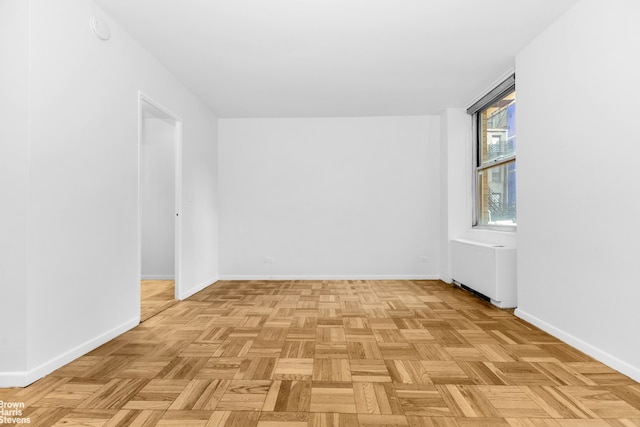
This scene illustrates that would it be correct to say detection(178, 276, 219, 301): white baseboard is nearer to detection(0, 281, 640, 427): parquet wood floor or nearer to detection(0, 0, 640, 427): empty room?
detection(0, 0, 640, 427): empty room

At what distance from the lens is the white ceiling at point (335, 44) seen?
8.18 ft

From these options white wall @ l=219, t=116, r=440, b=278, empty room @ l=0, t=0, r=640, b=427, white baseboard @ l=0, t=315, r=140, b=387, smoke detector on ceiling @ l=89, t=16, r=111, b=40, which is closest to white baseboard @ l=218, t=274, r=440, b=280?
white wall @ l=219, t=116, r=440, b=278

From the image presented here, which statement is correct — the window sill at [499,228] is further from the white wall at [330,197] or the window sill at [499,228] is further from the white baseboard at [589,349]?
the white baseboard at [589,349]

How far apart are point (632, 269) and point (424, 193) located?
127 inches

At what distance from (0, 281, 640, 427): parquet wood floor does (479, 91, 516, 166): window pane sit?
1931 millimetres

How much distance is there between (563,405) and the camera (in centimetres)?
166

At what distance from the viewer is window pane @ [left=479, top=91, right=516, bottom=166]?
12.6 ft

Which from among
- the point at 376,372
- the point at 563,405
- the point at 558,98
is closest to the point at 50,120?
the point at 376,372

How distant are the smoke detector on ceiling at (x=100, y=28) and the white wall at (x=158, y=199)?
273cm

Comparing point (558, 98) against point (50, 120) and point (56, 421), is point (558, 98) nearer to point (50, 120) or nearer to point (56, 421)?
point (50, 120)

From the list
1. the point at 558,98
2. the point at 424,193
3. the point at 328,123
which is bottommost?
the point at 424,193

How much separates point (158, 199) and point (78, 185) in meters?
3.10

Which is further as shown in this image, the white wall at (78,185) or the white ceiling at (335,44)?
the white ceiling at (335,44)

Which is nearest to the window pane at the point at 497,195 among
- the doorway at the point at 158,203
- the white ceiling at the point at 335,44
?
the white ceiling at the point at 335,44
